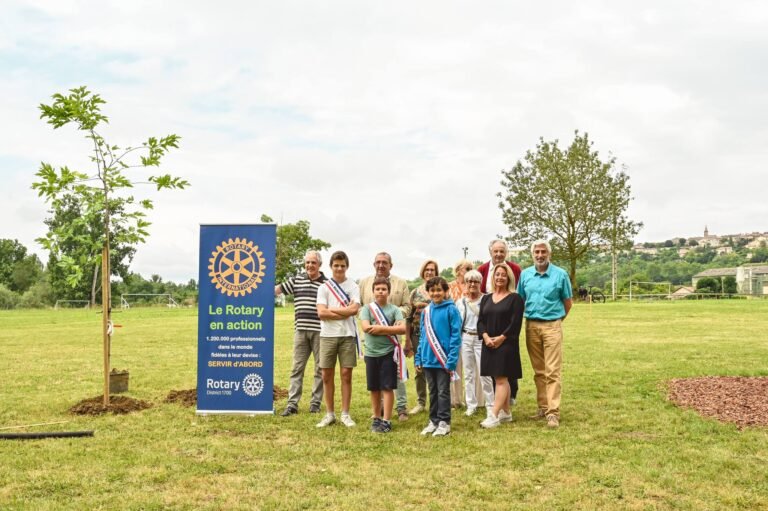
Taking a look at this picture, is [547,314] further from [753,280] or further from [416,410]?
[753,280]

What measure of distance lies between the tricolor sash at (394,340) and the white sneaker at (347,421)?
74 centimetres

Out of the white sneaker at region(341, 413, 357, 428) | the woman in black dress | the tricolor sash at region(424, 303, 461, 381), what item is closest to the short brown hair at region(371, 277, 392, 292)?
the tricolor sash at region(424, 303, 461, 381)

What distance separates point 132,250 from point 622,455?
71.6 metres

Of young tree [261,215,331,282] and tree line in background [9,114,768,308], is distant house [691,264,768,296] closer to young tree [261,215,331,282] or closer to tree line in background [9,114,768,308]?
tree line in background [9,114,768,308]

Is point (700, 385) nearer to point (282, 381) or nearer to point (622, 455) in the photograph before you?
point (622, 455)

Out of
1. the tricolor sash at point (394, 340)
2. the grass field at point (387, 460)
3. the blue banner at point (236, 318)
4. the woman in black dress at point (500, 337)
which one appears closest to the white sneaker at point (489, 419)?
the woman in black dress at point (500, 337)

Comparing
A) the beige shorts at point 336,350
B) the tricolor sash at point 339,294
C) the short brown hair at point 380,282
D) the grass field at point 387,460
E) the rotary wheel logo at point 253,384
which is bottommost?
the grass field at point 387,460

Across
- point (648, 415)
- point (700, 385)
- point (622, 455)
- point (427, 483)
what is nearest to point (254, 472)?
point (427, 483)

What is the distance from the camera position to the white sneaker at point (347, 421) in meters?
7.52

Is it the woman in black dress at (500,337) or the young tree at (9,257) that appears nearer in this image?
the woman in black dress at (500,337)

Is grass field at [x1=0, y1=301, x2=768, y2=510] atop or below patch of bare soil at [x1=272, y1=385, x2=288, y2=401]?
below

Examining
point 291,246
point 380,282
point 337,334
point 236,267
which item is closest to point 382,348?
point 337,334

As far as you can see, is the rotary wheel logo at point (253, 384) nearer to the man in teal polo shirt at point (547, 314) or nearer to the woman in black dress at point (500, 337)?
the woman in black dress at point (500, 337)

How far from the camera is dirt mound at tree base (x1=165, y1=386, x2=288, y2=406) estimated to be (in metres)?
9.10
